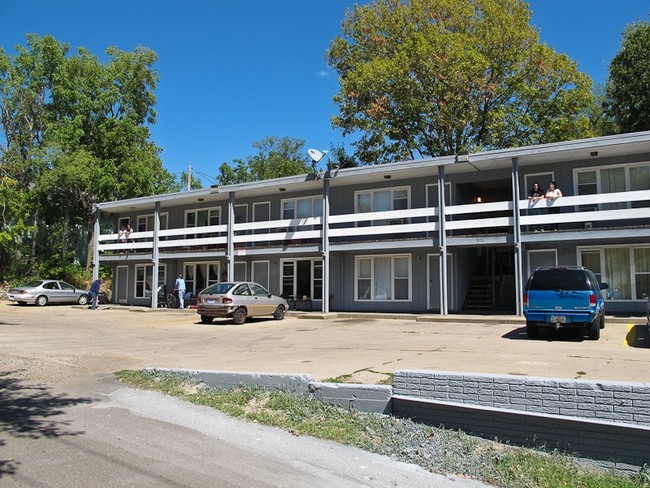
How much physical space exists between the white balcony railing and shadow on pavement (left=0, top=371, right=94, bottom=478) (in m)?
15.2

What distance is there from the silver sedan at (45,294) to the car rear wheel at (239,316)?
47.7ft

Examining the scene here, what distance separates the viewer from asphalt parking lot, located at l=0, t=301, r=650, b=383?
9.20 metres

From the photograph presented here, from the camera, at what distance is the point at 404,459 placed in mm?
5891

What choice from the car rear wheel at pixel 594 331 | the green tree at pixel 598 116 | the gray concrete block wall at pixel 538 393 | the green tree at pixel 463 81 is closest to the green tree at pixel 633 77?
the green tree at pixel 463 81

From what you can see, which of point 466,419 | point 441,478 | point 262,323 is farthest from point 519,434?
point 262,323

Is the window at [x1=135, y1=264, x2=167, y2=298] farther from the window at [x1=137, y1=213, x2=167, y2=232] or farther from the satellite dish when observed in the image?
the satellite dish

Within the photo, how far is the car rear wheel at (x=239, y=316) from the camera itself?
61.5 feet

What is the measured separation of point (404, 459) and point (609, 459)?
83.5 inches

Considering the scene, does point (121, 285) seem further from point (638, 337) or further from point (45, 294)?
point (638, 337)

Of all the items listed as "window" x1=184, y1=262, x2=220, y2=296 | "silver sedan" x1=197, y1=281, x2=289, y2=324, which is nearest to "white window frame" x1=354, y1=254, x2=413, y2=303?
"silver sedan" x1=197, y1=281, x2=289, y2=324

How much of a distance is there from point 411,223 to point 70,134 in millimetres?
25484

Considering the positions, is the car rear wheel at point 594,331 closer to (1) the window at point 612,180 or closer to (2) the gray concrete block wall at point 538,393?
(2) the gray concrete block wall at point 538,393

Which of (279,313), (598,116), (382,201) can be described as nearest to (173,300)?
(279,313)

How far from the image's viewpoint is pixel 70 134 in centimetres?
3628
